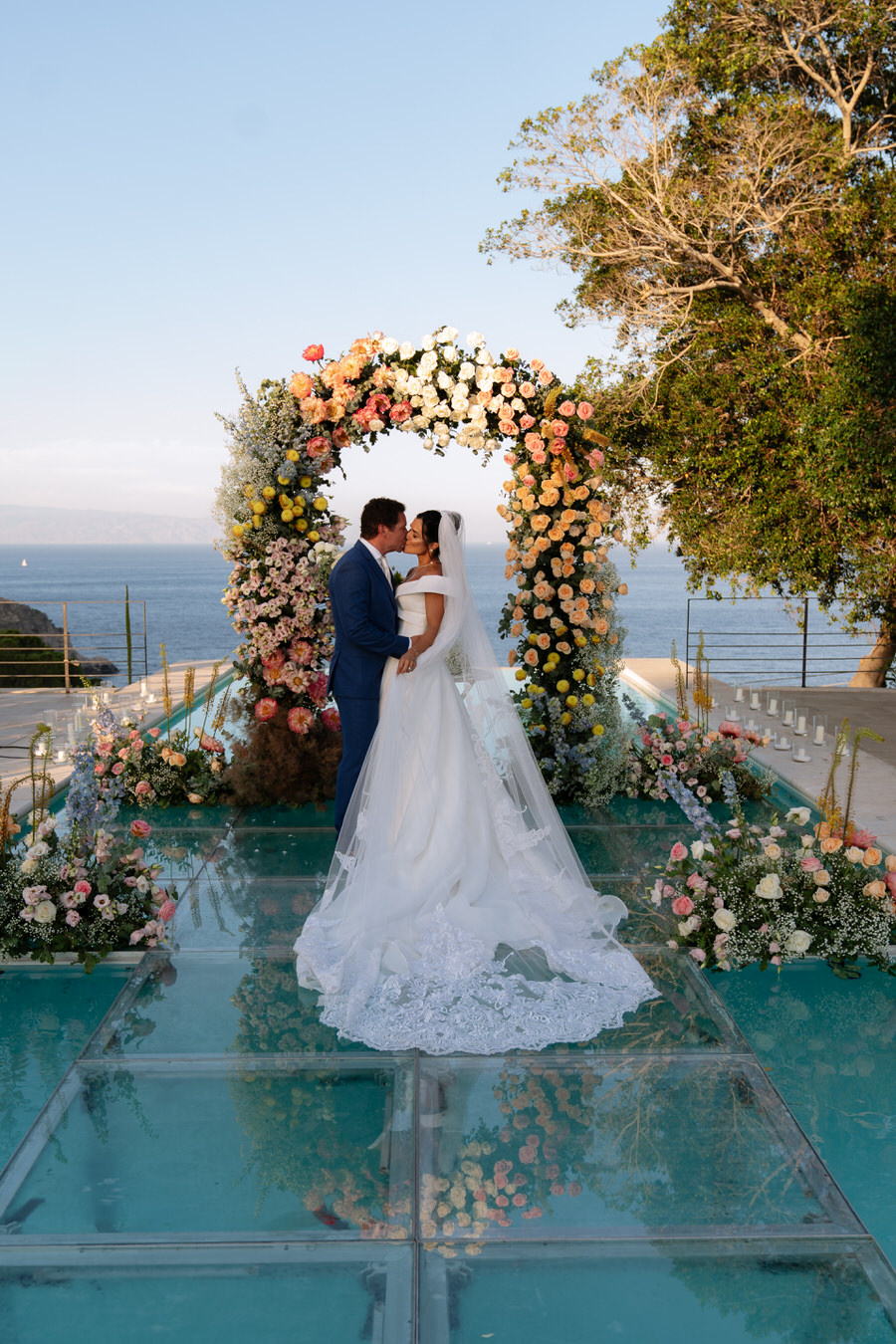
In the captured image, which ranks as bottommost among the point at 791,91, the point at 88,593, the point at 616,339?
the point at 88,593

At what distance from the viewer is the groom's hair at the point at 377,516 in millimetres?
5086

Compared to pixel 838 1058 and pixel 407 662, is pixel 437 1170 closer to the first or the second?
pixel 838 1058

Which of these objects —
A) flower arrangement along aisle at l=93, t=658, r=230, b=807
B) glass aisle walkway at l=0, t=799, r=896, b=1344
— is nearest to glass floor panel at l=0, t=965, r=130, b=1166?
glass aisle walkway at l=0, t=799, r=896, b=1344

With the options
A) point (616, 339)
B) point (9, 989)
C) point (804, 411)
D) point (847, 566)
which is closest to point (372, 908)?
point (9, 989)

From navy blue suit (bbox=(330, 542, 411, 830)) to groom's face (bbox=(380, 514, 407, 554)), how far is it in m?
0.10

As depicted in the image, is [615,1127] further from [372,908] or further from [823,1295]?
[372,908]

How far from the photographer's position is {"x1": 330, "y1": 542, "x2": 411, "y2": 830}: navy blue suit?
5.12 metres

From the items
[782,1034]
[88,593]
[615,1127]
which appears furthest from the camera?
[88,593]

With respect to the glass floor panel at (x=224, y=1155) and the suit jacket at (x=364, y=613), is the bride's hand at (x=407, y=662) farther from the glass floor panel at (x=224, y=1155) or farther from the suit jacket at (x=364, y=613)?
the glass floor panel at (x=224, y=1155)

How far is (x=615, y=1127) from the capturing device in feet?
10.4

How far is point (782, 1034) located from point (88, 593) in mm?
88091

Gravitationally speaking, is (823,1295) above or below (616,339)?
below

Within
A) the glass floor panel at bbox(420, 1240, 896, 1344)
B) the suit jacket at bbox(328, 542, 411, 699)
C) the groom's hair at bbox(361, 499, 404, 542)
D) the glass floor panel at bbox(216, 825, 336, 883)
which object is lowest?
the glass floor panel at bbox(420, 1240, 896, 1344)

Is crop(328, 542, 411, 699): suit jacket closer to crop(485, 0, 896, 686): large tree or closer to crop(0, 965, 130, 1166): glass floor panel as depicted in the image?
crop(0, 965, 130, 1166): glass floor panel
